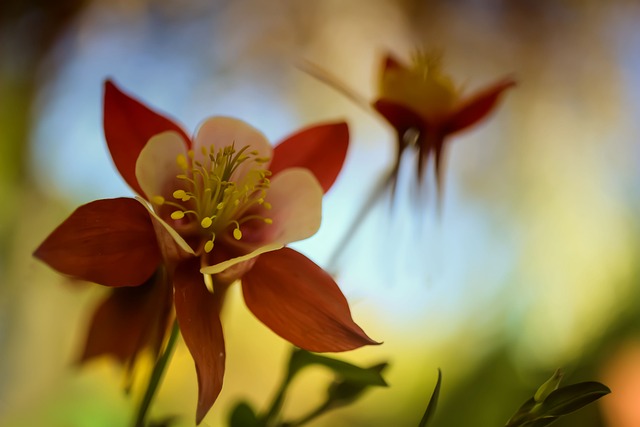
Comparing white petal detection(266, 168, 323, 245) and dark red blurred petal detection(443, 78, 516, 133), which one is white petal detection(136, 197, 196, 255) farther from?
dark red blurred petal detection(443, 78, 516, 133)

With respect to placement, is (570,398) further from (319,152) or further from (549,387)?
(319,152)

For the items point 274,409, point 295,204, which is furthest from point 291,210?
point 274,409

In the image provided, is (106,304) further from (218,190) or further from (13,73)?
(13,73)

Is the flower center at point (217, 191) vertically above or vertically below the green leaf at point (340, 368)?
above

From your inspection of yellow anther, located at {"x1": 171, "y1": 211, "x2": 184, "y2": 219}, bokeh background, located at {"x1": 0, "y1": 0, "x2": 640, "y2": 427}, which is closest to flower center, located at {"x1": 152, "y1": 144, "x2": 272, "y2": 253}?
yellow anther, located at {"x1": 171, "y1": 211, "x2": 184, "y2": 219}

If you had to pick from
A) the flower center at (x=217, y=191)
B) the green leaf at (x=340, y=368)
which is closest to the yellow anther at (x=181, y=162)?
the flower center at (x=217, y=191)

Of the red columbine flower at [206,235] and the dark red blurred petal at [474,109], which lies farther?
the dark red blurred petal at [474,109]

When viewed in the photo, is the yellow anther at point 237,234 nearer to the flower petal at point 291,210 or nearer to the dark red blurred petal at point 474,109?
the flower petal at point 291,210
